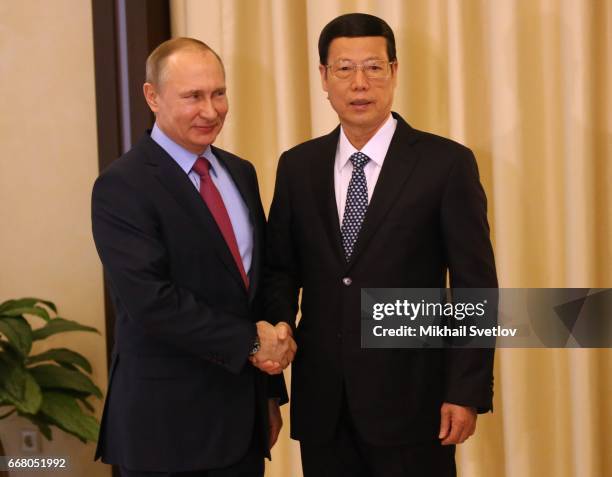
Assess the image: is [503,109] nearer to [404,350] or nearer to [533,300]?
[533,300]

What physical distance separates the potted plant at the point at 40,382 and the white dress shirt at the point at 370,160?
1.25 m

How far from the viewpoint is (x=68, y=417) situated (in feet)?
9.55

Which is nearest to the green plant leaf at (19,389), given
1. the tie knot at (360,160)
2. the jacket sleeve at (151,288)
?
the jacket sleeve at (151,288)

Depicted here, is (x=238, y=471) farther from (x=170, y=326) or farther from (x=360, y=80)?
(x=360, y=80)

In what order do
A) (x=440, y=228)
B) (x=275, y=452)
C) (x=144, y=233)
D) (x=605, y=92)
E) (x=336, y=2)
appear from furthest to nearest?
(x=275, y=452) → (x=336, y=2) → (x=605, y=92) → (x=440, y=228) → (x=144, y=233)

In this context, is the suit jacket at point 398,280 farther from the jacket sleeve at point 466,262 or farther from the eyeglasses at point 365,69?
the eyeglasses at point 365,69

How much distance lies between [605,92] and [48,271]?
2.17 meters

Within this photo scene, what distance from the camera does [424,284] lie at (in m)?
2.10

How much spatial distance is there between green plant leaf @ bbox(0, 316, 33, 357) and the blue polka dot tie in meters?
1.34

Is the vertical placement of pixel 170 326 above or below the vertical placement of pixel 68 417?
above

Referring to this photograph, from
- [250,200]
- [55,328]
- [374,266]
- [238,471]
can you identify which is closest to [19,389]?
[55,328]

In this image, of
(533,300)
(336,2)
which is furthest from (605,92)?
(336,2)

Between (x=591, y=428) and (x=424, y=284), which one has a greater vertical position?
(x=424, y=284)

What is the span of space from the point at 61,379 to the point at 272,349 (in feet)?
4.23
